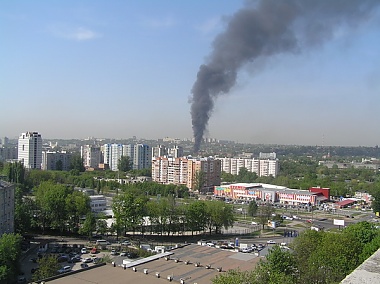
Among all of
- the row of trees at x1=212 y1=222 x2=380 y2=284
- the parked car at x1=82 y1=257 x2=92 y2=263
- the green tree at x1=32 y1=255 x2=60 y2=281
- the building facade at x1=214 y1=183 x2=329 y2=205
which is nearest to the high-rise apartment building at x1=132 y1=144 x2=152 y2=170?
the building facade at x1=214 y1=183 x2=329 y2=205

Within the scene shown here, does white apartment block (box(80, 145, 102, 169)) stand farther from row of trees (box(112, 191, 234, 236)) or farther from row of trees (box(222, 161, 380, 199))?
row of trees (box(112, 191, 234, 236))

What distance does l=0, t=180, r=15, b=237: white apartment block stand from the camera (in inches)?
424

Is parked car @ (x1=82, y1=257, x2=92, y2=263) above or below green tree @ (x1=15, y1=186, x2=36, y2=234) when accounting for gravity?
below

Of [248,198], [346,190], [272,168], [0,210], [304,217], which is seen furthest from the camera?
[272,168]

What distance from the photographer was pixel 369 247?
25.5ft

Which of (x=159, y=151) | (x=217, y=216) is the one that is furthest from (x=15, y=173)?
(x=159, y=151)

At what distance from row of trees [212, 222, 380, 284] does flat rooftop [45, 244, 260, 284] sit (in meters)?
0.63

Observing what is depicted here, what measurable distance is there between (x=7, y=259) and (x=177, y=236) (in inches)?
264

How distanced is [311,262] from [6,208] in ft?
26.3

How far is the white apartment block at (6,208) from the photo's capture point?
10.8 meters

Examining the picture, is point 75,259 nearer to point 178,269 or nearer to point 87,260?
point 87,260

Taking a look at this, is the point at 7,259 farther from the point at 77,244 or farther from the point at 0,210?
the point at 77,244

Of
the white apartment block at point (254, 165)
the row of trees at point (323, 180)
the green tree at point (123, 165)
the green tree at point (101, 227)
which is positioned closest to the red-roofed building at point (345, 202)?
the row of trees at point (323, 180)

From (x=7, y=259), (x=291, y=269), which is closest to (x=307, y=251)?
(x=291, y=269)
